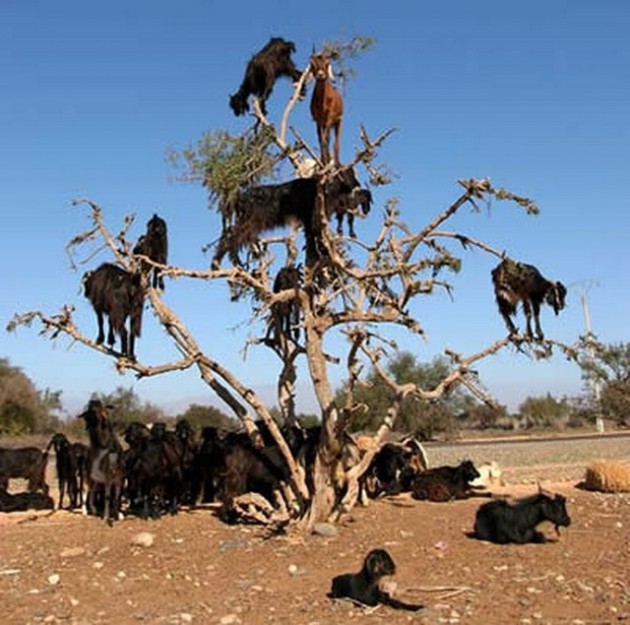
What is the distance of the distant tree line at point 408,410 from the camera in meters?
31.6

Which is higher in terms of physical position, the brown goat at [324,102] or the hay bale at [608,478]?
the brown goat at [324,102]

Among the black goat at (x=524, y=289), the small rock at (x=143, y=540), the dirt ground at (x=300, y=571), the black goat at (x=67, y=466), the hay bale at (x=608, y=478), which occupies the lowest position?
the dirt ground at (x=300, y=571)

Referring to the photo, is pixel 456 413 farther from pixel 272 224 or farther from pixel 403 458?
pixel 272 224

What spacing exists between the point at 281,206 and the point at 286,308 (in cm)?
196

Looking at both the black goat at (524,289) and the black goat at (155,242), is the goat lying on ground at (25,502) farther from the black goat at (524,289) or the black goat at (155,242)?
the black goat at (524,289)

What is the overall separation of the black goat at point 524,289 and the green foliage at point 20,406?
108 feet

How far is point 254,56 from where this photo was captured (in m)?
10.2

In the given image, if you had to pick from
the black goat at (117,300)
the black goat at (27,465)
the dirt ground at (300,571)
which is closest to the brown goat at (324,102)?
the black goat at (117,300)

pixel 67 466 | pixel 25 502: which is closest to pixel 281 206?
pixel 67 466

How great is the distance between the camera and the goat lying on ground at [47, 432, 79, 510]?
1288 cm

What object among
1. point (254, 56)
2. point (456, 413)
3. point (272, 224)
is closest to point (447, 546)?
point (272, 224)

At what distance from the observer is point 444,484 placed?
12664 mm

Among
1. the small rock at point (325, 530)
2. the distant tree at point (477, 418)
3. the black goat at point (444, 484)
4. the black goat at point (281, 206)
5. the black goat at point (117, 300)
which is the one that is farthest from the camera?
the distant tree at point (477, 418)

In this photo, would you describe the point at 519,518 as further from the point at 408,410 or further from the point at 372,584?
the point at 408,410
